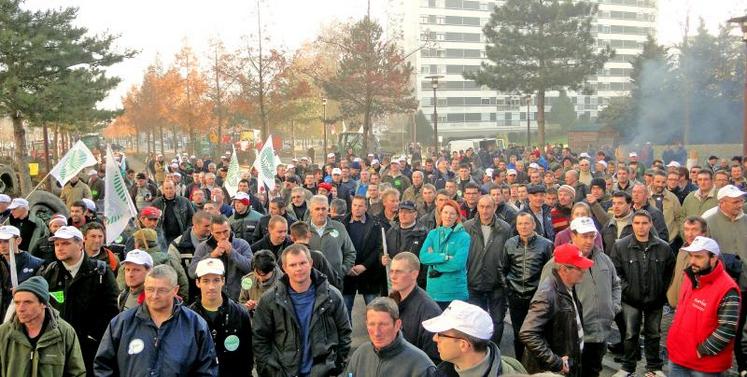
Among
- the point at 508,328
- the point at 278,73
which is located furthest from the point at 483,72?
the point at 508,328

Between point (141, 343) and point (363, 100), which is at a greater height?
point (363, 100)

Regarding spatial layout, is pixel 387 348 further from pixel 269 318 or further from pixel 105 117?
pixel 105 117

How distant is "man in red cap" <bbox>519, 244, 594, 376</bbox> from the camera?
4.83m

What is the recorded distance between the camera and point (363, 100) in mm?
40969

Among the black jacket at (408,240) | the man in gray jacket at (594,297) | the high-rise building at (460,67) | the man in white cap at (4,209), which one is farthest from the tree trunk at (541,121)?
the high-rise building at (460,67)

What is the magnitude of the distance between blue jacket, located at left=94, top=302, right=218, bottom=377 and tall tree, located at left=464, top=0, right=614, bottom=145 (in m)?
42.0

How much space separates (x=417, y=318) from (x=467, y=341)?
1.56 m

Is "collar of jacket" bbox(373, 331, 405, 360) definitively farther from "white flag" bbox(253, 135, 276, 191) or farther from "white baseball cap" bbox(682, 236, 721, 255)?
"white flag" bbox(253, 135, 276, 191)

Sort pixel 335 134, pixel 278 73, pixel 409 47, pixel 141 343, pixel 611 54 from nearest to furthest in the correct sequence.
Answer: pixel 141 343, pixel 278 73, pixel 611 54, pixel 335 134, pixel 409 47

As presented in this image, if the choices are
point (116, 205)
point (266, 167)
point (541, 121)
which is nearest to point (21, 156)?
point (266, 167)

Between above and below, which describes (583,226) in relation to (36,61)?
below

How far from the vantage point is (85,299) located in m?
5.93

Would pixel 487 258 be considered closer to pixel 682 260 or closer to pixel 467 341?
pixel 682 260

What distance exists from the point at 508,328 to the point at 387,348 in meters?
5.67
